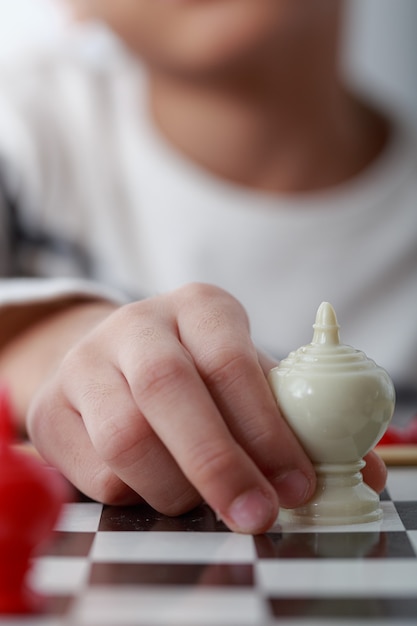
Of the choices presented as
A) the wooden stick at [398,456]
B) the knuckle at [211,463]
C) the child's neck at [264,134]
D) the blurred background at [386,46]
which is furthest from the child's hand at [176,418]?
the blurred background at [386,46]

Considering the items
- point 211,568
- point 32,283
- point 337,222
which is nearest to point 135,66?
point 337,222

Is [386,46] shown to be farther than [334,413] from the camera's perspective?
Yes

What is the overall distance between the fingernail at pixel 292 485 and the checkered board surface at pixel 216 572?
28 mm

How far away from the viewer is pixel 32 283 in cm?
126

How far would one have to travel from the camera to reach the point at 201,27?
1.68m

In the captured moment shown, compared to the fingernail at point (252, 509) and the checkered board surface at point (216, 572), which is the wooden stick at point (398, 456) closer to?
the checkered board surface at point (216, 572)

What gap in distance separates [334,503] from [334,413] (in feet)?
0.25

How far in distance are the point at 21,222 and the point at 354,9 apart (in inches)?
68.4

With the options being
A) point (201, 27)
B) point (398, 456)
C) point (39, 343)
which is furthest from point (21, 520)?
point (201, 27)

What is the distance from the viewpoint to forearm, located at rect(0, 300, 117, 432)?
1.11 meters

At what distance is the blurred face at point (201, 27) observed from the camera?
1.68 metres

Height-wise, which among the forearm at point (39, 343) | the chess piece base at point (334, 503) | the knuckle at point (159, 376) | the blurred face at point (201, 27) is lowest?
the forearm at point (39, 343)

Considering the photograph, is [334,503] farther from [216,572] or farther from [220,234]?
[220,234]

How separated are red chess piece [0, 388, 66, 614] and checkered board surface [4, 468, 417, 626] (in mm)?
18
